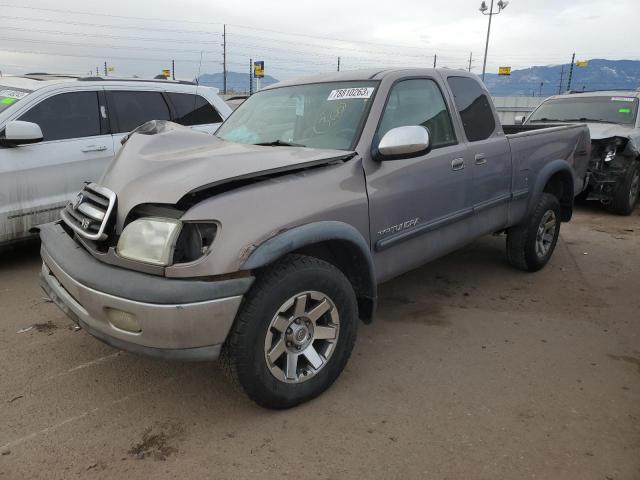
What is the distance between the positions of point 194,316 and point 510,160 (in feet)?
10.1

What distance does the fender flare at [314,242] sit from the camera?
88.7 inches

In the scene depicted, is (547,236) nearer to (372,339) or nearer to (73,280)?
(372,339)

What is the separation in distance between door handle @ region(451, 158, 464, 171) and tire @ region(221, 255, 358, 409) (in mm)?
1354

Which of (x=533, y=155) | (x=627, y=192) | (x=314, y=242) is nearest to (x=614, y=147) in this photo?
(x=627, y=192)

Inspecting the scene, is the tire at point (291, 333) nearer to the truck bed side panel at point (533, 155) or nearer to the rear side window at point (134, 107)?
the truck bed side panel at point (533, 155)

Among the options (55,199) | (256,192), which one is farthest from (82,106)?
(256,192)

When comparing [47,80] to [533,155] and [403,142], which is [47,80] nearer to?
[403,142]

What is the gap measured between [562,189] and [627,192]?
3188 millimetres

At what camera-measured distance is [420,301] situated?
13.6ft

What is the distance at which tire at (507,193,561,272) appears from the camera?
180 inches

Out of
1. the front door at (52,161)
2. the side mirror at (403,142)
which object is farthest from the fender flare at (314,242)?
the front door at (52,161)

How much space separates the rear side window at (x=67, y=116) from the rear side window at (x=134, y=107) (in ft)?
0.69

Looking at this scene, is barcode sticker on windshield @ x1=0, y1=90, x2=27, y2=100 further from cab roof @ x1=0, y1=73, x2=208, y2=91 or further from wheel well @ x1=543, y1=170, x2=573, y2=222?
wheel well @ x1=543, y1=170, x2=573, y2=222

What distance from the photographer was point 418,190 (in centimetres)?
320
